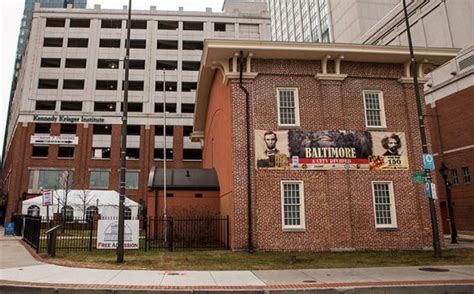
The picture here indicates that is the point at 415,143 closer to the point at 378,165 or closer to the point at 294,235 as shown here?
the point at 378,165

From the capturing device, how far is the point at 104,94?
56719mm

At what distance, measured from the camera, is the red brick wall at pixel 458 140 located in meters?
29.9

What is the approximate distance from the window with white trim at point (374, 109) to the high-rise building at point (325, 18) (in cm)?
3542

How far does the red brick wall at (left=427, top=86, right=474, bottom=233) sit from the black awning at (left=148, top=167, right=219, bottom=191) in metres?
20.6

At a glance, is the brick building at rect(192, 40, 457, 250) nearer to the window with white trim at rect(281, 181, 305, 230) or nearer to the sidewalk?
the window with white trim at rect(281, 181, 305, 230)

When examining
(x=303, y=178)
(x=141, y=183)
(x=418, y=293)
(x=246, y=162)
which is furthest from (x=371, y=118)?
(x=141, y=183)

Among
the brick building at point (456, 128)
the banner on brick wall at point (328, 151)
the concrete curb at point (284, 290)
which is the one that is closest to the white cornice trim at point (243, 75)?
the banner on brick wall at point (328, 151)

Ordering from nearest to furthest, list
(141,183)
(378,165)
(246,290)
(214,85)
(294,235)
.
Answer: (246,290) → (294,235) → (378,165) → (214,85) → (141,183)

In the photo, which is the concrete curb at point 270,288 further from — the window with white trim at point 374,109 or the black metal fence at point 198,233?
the window with white trim at point 374,109

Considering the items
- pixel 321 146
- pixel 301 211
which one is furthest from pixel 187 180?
pixel 321 146

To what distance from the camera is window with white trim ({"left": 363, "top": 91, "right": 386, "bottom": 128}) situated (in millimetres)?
19812

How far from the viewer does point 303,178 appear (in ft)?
60.4

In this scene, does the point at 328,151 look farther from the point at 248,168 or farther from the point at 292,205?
the point at 248,168

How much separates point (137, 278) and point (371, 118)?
1438 centimetres
